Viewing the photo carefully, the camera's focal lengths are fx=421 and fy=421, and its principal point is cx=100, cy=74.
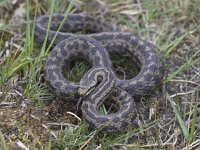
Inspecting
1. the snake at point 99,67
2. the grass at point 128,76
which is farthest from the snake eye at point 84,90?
the grass at point 128,76

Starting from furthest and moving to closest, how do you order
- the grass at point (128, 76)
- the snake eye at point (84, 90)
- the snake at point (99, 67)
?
the snake eye at point (84, 90), the snake at point (99, 67), the grass at point (128, 76)

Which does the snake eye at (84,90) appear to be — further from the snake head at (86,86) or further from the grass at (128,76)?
the grass at (128,76)

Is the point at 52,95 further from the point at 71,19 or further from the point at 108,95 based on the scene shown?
the point at 71,19

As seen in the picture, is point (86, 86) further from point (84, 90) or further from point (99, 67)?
point (99, 67)

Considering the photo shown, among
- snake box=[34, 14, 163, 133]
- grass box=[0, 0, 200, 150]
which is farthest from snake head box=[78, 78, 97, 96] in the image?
grass box=[0, 0, 200, 150]

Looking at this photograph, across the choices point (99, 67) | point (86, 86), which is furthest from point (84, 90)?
point (99, 67)

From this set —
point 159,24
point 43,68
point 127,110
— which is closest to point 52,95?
point 43,68

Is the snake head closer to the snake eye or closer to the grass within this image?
the snake eye

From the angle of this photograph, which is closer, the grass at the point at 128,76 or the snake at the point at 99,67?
the grass at the point at 128,76
